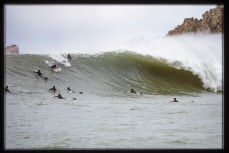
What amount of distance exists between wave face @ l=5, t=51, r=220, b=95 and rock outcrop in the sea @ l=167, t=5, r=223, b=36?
14.6ft

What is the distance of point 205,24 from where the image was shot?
690 inches

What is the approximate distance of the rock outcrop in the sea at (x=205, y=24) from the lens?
54.8 ft

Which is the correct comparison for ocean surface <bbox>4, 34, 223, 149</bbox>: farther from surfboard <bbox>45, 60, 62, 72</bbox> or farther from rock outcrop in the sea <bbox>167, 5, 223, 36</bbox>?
rock outcrop in the sea <bbox>167, 5, 223, 36</bbox>

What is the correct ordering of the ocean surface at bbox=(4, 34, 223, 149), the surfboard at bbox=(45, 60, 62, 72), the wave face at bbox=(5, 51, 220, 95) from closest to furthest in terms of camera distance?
the ocean surface at bbox=(4, 34, 223, 149) < the wave face at bbox=(5, 51, 220, 95) < the surfboard at bbox=(45, 60, 62, 72)

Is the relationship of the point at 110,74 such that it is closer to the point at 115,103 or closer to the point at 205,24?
the point at 115,103

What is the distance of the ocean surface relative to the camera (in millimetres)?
4500

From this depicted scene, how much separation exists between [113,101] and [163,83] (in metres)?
3.30

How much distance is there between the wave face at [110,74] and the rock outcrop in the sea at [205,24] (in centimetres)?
446

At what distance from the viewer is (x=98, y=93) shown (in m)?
8.56

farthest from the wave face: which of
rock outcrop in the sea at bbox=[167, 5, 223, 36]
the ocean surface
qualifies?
rock outcrop in the sea at bbox=[167, 5, 223, 36]

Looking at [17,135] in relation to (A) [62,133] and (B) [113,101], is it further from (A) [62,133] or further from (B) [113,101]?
(B) [113,101]

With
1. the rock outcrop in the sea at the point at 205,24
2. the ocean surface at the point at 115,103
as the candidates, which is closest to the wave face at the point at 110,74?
the ocean surface at the point at 115,103

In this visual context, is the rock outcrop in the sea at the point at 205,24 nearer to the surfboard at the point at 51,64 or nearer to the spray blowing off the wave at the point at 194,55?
the spray blowing off the wave at the point at 194,55

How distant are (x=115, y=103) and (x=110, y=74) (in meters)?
3.27
